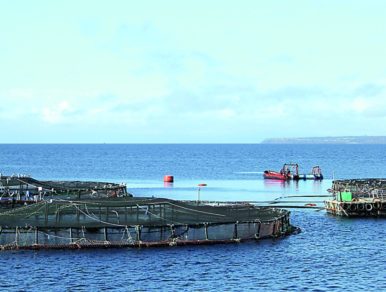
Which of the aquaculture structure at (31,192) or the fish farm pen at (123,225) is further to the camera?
the aquaculture structure at (31,192)

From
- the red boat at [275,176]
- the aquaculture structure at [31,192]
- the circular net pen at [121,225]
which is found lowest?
the circular net pen at [121,225]

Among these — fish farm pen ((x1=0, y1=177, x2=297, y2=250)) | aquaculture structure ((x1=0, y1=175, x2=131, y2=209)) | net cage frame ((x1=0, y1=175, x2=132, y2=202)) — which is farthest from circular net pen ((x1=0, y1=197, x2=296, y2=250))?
net cage frame ((x1=0, y1=175, x2=132, y2=202))

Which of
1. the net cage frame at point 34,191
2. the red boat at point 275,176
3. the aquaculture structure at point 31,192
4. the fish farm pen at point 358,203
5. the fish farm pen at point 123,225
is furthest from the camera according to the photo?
the red boat at point 275,176

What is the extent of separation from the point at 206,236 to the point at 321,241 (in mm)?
12719

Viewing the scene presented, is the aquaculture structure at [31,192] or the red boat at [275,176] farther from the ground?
the red boat at [275,176]

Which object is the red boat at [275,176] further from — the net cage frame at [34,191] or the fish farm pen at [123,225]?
the fish farm pen at [123,225]

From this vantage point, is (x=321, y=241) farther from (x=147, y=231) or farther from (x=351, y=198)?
(x=351, y=198)

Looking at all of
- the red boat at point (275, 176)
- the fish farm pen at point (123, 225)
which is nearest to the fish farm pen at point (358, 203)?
the fish farm pen at point (123, 225)

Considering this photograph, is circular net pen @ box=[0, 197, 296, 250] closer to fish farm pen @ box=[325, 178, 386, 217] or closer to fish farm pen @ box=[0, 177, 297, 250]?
fish farm pen @ box=[0, 177, 297, 250]

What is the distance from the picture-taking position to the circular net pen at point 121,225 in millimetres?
73438

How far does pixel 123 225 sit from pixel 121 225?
20 centimetres

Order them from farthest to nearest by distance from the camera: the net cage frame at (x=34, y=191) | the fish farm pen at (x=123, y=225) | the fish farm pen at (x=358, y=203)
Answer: the net cage frame at (x=34, y=191), the fish farm pen at (x=358, y=203), the fish farm pen at (x=123, y=225)

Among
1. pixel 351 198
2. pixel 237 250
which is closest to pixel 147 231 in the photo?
pixel 237 250

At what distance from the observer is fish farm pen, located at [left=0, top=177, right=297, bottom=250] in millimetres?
73438
